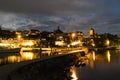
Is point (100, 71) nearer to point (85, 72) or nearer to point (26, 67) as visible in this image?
point (85, 72)

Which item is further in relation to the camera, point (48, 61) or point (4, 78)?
point (48, 61)

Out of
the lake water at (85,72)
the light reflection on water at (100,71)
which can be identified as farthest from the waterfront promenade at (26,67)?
the light reflection on water at (100,71)

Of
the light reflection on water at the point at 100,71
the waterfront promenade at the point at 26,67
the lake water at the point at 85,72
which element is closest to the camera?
the waterfront promenade at the point at 26,67

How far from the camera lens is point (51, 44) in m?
173

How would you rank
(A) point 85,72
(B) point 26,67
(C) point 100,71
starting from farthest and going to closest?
(C) point 100,71 < (A) point 85,72 < (B) point 26,67

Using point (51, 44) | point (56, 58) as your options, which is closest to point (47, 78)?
point (56, 58)

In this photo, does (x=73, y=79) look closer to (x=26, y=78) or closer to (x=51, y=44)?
(x=26, y=78)

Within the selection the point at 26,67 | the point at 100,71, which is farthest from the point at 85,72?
the point at 26,67

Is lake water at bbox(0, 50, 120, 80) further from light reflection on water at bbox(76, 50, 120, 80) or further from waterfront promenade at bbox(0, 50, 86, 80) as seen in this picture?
→ waterfront promenade at bbox(0, 50, 86, 80)

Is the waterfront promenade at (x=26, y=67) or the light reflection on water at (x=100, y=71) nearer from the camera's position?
the waterfront promenade at (x=26, y=67)

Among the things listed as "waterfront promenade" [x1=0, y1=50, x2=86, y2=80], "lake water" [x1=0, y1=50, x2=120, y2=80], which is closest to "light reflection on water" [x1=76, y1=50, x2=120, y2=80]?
"lake water" [x1=0, y1=50, x2=120, y2=80]

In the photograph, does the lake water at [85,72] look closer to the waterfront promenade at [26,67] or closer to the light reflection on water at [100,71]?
the light reflection on water at [100,71]

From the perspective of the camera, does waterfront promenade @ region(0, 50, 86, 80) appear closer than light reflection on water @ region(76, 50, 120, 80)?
Yes

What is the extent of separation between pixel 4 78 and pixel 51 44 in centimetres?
14725
